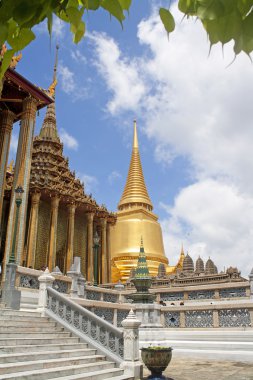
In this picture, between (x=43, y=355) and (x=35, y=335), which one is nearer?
(x=43, y=355)

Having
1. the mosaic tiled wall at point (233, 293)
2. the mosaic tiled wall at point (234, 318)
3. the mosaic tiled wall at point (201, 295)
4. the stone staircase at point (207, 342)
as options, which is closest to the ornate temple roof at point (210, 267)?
the mosaic tiled wall at point (201, 295)

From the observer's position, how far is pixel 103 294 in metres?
17.3

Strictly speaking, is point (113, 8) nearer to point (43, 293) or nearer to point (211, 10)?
point (211, 10)

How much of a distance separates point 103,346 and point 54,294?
8.56ft

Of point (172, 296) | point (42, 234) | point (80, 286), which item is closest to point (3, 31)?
point (80, 286)

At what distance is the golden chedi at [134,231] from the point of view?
38.6 metres

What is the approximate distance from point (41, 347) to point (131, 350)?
2149 millimetres

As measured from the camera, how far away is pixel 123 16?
182 centimetres

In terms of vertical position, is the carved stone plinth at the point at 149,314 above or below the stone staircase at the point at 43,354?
above

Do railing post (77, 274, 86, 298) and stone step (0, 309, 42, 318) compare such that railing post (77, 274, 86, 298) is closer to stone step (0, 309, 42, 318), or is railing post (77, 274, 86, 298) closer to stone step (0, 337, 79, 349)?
stone step (0, 309, 42, 318)

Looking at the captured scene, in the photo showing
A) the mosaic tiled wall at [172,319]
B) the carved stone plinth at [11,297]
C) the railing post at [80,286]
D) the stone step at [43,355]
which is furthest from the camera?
the railing post at [80,286]

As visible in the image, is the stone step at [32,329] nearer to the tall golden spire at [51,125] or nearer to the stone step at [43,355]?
the stone step at [43,355]

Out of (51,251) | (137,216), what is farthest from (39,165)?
(137,216)

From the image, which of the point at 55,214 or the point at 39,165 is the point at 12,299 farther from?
the point at 39,165
